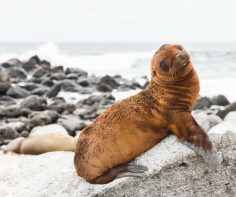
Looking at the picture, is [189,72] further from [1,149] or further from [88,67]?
[88,67]

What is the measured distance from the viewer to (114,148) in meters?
3.87

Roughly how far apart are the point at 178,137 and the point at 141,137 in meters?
0.28

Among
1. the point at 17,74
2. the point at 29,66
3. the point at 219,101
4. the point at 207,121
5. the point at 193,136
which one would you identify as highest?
the point at 193,136

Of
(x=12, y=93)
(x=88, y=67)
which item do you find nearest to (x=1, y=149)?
(x=12, y=93)

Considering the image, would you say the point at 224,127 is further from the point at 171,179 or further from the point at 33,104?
the point at 171,179

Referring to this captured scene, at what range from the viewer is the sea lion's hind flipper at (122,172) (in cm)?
389

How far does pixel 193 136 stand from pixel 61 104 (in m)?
8.55

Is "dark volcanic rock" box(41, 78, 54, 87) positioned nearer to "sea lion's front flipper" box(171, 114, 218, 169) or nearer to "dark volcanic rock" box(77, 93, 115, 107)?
"dark volcanic rock" box(77, 93, 115, 107)

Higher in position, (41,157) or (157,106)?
(157,106)

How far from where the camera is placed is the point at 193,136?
382cm

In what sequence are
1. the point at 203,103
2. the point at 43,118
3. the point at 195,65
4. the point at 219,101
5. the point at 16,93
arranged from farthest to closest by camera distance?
the point at 195,65 < the point at 16,93 < the point at 219,101 < the point at 203,103 < the point at 43,118

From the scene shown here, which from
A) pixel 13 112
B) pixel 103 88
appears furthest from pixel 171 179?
pixel 103 88

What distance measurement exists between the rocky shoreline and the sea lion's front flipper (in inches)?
211

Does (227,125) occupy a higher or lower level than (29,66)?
higher
